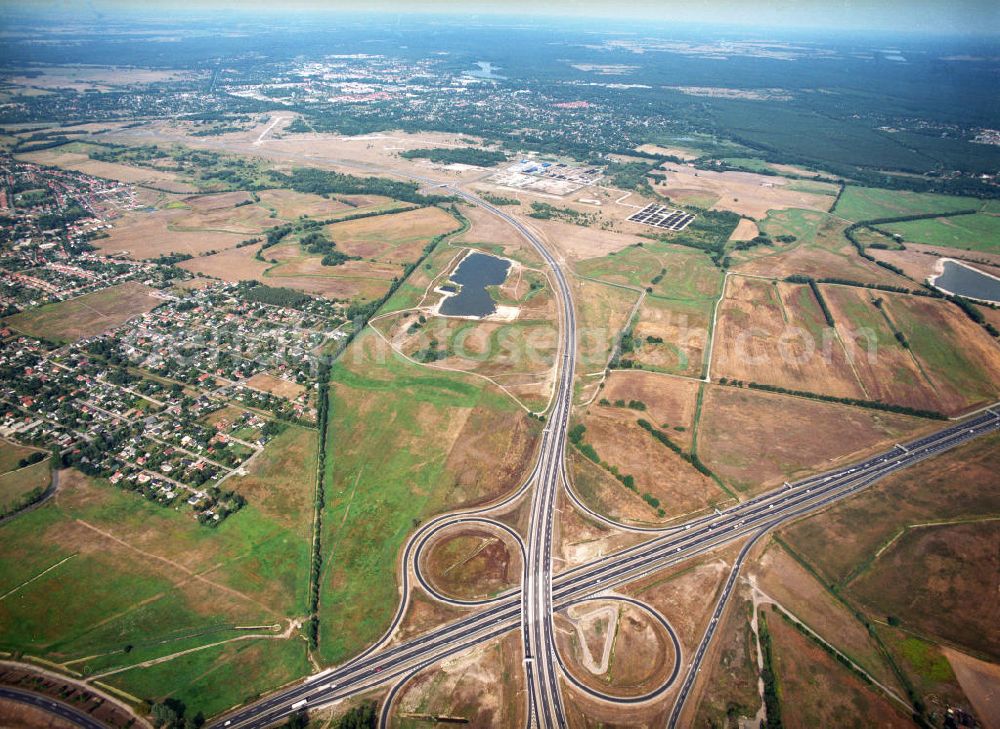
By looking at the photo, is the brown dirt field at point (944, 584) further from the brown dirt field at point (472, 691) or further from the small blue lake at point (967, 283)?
the small blue lake at point (967, 283)

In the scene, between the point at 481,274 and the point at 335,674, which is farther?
the point at 481,274

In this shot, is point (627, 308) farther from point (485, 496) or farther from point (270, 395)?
point (270, 395)

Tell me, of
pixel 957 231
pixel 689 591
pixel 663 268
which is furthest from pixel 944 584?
pixel 957 231

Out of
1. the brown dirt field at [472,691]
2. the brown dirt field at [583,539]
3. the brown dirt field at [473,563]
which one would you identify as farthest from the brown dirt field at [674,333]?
the brown dirt field at [472,691]

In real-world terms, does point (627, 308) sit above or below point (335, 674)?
above

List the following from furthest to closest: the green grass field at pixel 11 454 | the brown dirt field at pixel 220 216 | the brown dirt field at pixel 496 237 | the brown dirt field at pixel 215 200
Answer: the brown dirt field at pixel 215 200 → the brown dirt field at pixel 220 216 → the brown dirt field at pixel 496 237 → the green grass field at pixel 11 454

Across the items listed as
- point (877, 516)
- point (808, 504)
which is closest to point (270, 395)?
point (808, 504)

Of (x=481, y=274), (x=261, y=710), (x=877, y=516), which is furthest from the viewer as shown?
(x=481, y=274)

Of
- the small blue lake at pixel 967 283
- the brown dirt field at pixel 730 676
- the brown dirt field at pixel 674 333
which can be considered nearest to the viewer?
the brown dirt field at pixel 730 676
